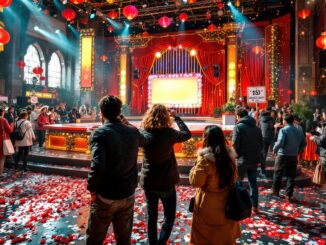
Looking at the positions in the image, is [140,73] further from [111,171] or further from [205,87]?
[111,171]

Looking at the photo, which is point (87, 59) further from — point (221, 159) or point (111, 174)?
point (221, 159)

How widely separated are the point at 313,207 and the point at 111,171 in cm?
383

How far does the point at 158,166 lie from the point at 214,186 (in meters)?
0.64

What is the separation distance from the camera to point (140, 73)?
17156mm

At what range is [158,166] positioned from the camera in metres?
2.52

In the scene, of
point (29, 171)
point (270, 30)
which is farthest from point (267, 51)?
point (29, 171)

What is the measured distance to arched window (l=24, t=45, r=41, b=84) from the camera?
17344 millimetres

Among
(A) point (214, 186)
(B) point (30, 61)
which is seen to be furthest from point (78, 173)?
(B) point (30, 61)

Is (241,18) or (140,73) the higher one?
(241,18)

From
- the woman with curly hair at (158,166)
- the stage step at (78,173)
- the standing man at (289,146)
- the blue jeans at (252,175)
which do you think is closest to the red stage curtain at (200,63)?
the stage step at (78,173)

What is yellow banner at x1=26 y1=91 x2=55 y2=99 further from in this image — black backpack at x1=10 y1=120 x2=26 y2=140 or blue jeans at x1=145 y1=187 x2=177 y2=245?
blue jeans at x1=145 y1=187 x2=177 y2=245

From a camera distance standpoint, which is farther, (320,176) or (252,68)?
(252,68)

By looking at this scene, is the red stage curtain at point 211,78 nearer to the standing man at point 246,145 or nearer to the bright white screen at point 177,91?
the bright white screen at point 177,91

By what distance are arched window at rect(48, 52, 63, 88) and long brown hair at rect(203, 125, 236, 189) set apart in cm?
1893
